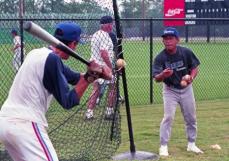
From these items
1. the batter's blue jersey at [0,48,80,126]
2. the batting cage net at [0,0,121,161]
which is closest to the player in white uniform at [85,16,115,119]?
the batting cage net at [0,0,121,161]

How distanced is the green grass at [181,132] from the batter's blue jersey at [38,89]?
3374 mm

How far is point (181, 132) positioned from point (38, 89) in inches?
213

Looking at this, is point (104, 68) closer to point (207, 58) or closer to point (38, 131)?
point (38, 131)

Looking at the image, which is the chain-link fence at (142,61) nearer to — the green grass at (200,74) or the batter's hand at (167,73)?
the green grass at (200,74)

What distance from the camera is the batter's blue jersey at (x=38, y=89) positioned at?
15.0ft

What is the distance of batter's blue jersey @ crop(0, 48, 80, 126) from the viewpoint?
15.0ft

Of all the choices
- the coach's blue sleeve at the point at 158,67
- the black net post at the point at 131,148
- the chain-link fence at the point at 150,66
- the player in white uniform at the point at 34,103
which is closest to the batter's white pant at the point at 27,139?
the player in white uniform at the point at 34,103

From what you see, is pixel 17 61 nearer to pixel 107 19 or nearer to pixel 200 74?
pixel 107 19

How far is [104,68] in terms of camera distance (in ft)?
15.9

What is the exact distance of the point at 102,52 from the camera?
9031mm

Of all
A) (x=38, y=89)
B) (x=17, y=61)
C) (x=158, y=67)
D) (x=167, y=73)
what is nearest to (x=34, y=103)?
(x=38, y=89)

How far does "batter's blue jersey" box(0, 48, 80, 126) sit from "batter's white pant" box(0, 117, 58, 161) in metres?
0.06

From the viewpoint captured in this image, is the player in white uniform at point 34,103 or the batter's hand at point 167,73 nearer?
the player in white uniform at point 34,103

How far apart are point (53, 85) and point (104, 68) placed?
488mm
